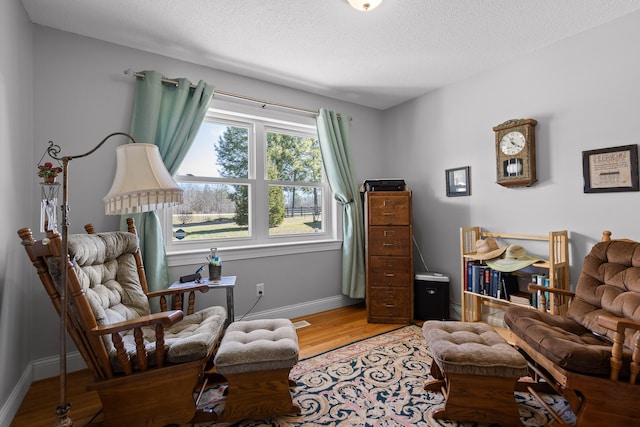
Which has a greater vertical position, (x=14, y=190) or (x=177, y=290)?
(x=14, y=190)

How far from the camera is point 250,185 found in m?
3.11

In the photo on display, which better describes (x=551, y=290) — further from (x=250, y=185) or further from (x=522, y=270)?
(x=250, y=185)

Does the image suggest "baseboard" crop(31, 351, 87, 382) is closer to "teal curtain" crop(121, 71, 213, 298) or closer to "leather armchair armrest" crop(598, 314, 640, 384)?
"teal curtain" crop(121, 71, 213, 298)

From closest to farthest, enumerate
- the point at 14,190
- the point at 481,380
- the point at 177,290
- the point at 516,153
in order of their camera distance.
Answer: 1. the point at 481,380
2. the point at 14,190
3. the point at 177,290
4. the point at 516,153

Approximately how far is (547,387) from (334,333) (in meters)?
1.61

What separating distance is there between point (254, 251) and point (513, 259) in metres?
2.33

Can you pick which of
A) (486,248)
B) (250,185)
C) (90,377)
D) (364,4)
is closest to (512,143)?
(486,248)

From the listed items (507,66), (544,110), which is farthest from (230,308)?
(507,66)

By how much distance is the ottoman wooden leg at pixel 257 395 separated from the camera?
1.61m

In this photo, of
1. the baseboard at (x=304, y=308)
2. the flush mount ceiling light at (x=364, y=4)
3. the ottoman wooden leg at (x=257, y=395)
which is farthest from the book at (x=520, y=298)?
the flush mount ceiling light at (x=364, y=4)

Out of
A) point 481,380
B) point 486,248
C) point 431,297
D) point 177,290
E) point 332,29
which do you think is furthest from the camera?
point 431,297

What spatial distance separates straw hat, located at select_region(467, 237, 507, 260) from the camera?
2620mm

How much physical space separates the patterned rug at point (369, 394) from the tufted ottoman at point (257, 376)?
0.27 feet

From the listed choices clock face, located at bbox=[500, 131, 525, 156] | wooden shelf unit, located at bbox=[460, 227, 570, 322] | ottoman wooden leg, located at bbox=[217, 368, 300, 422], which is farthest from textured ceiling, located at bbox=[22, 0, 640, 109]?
ottoman wooden leg, located at bbox=[217, 368, 300, 422]
